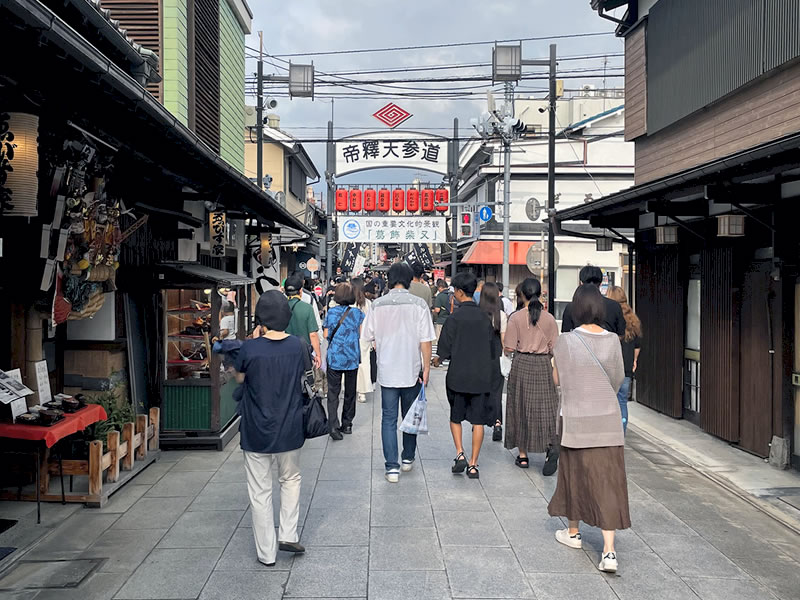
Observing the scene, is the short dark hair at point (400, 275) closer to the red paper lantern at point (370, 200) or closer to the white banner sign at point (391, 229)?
the white banner sign at point (391, 229)

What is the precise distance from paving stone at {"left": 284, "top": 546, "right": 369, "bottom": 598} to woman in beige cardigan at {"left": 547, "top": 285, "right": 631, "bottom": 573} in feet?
5.54

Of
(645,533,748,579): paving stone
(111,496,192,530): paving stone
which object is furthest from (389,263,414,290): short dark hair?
(645,533,748,579): paving stone

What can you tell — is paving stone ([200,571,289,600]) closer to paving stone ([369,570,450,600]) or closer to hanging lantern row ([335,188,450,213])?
paving stone ([369,570,450,600])

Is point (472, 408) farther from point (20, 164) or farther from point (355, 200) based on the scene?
point (355, 200)

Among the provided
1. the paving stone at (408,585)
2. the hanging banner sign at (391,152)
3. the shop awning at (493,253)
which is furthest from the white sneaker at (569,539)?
the hanging banner sign at (391,152)

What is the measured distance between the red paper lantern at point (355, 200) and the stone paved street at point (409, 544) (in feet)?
80.0

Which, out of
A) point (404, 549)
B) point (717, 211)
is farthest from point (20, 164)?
point (717, 211)

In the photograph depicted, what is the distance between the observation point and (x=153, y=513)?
632 cm

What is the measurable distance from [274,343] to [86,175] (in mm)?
2575

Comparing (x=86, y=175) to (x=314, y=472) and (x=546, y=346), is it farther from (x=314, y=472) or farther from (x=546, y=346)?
(x=546, y=346)

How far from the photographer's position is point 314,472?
7738 mm

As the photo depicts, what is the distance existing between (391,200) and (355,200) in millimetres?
1638

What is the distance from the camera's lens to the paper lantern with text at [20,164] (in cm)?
502

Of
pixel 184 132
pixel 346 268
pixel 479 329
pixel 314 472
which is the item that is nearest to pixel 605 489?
pixel 479 329
